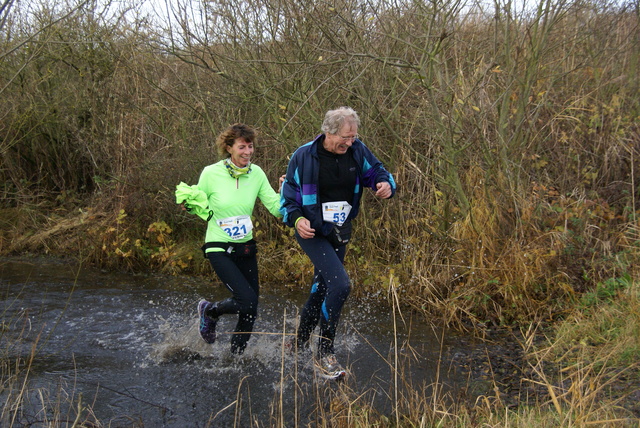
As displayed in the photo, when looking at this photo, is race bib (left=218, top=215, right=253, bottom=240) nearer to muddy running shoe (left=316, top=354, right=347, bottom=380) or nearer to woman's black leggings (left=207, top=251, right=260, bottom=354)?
woman's black leggings (left=207, top=251, right=260, bottom=354)

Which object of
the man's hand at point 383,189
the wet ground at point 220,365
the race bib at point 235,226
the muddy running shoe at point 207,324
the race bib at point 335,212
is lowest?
the wet ground at point 220,365

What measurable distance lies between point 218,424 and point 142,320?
2637 mm

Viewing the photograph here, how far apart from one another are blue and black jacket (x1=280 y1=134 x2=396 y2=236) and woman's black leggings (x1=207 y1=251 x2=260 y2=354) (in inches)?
24.9

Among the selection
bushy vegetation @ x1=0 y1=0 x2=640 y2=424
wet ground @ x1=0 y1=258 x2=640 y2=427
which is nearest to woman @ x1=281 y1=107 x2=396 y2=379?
wet ground @ x1=0 y1=258 x2=640 y2=427

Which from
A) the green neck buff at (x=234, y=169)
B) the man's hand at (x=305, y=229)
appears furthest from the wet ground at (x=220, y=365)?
the green neck buff at (x=234, y=169)

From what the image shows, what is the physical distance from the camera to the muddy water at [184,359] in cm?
425

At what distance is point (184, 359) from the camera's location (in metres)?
5.25

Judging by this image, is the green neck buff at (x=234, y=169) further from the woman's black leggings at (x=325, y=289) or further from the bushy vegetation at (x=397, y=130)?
the bushy vegetation at (x=397, y=130)

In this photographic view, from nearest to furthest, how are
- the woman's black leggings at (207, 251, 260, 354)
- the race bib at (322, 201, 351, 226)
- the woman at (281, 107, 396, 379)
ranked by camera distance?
the woman at (281, 107, 396, 379) → the race bib at (322, 201, 351, 226) → the woman's black leggings at (207, 251, 260, 354)

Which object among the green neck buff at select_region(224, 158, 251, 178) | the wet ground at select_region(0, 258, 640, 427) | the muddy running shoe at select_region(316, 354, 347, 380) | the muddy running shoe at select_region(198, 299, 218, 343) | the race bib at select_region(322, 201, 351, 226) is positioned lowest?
the wet ground at select_region(0, 258, 640, 427)

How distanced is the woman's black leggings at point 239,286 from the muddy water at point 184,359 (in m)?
0.23

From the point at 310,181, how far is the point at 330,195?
0.22 m

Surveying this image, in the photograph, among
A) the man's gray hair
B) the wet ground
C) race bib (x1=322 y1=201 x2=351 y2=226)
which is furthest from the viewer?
race bib (x1=322 y1=201 x2=351 y2=226)

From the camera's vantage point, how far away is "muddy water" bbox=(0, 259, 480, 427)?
13.9 feet
